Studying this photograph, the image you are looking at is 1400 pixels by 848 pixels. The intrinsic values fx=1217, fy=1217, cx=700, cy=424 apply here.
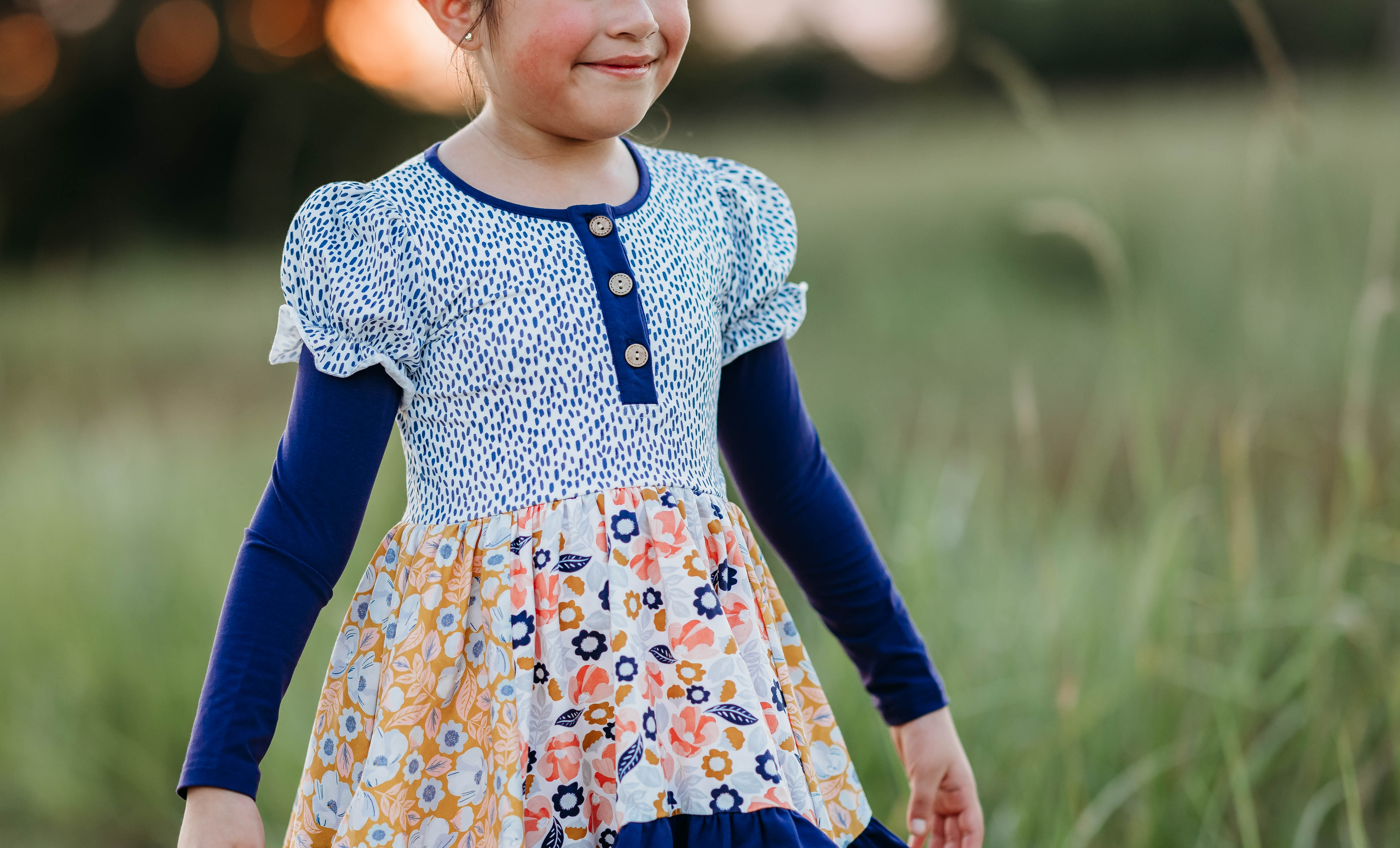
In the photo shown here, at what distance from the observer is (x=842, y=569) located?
1.10 metres

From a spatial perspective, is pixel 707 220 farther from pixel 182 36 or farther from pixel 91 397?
pixel 182 36

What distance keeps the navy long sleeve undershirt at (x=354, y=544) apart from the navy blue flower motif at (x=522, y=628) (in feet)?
0.46

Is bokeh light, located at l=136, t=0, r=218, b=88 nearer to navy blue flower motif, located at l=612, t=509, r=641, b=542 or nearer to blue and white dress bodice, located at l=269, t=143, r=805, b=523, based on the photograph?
blue and white dress bodice, located at l=269, t=143, r=805, b=523

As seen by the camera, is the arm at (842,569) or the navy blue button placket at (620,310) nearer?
the navy blue button placket at (620,310)

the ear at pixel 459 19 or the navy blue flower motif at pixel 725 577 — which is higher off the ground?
the ear at pixel 459 19

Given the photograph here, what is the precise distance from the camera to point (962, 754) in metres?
1.10

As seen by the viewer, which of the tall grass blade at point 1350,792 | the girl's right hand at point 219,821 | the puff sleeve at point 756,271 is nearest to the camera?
the girl's right hand at point 219,821

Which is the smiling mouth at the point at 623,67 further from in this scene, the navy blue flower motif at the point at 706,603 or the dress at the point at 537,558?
the navy blue flower motif at the point at 706,603

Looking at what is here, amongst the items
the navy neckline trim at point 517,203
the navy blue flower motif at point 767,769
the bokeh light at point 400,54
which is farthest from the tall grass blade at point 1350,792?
the bokeh light at point 400,54

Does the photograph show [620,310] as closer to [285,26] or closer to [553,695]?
[553,695]

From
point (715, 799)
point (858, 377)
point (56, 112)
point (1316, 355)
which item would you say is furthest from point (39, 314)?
point (715, 799)

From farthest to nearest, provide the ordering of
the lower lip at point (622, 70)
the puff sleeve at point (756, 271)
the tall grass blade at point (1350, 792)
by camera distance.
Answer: the tall grass blade at point (1350, 792), the puff sleeve at point (756, 271), the lower lip at point (622, 70)

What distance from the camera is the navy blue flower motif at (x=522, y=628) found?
863mm

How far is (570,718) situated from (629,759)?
0.19 ft
